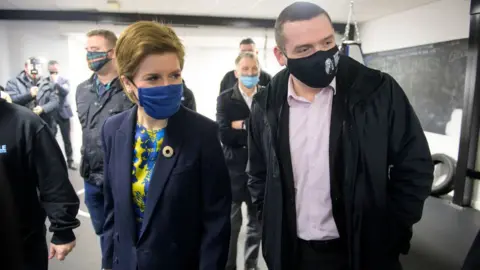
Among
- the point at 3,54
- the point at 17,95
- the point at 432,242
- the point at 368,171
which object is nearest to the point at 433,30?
the point at 432,242

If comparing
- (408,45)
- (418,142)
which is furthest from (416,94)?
(418,142)

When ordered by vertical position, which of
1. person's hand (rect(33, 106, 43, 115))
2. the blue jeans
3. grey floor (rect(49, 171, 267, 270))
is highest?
person's hand (rect(33, 106, 43, 115))

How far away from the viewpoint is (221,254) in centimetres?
132

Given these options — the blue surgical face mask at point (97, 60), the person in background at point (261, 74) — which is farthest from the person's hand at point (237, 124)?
the blue surgical face mask at point (97, 60)

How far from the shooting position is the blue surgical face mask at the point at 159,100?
1287mm

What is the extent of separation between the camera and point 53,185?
1548 millimetres

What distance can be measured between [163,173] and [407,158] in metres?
0.94

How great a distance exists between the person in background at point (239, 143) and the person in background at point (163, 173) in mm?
1188

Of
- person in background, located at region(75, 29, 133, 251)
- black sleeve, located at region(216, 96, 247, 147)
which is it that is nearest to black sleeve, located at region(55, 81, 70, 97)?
person in background, located at region(75, 29, 133, 251)

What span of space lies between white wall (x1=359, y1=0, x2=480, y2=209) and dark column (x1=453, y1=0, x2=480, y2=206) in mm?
213

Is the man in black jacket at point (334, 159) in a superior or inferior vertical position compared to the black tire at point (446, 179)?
superior

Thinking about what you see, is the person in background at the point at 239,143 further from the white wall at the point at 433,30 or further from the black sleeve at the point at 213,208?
the white wall at the point at 433,30

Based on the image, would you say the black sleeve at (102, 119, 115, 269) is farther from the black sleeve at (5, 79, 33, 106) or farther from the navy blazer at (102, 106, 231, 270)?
the black sleeve at (5, 79, 33, 106)

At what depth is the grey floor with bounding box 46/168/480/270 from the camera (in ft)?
9.62
